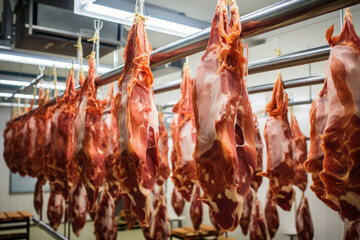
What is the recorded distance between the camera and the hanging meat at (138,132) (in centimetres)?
197

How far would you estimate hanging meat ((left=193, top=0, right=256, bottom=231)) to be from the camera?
61.4 inches

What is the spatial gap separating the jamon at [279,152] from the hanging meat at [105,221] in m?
2.02

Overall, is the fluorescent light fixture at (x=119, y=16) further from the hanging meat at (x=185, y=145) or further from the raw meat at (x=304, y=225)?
the raw meat at (x=304, y=225)

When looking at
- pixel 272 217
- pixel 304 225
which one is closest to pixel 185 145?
pixel 304 225

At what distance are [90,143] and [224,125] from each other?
159cm

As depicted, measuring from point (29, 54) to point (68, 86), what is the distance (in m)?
0.96

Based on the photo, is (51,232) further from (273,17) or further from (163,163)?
(273,17)

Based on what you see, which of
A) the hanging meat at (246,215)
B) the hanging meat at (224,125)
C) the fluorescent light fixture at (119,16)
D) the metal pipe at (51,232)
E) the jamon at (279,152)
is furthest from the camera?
the hanging meat at (246,215)

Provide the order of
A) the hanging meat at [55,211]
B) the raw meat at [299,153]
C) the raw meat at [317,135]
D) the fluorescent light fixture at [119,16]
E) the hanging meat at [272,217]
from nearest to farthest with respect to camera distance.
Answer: the raw meat at [317,135]
the fluorescent light fixture at [119,16]
the raw meat at [299,153]
the hanging meat at [272,217]
the hanging meat at [55,211]

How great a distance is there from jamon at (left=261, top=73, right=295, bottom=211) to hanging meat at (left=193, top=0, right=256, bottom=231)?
3.77 ft

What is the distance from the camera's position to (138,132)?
1982 mm

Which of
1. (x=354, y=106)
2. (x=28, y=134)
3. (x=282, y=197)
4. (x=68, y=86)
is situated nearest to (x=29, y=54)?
(x=68, y=86)

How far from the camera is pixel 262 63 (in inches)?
93.8

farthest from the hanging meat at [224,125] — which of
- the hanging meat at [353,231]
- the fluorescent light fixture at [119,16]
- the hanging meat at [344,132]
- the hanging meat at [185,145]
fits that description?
the hanging meat at [353,231]
